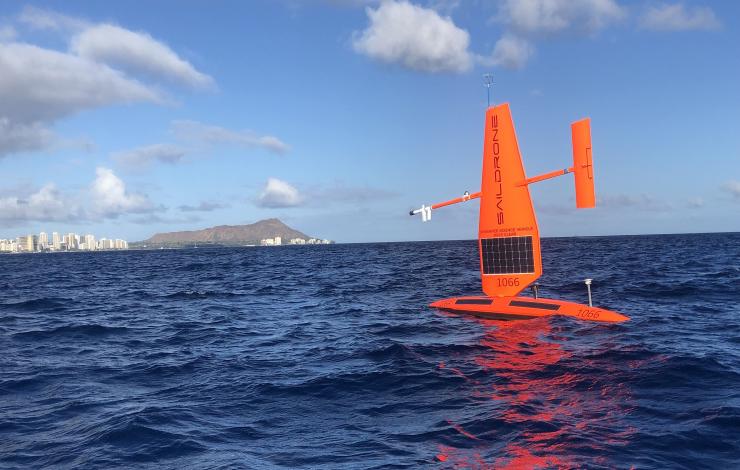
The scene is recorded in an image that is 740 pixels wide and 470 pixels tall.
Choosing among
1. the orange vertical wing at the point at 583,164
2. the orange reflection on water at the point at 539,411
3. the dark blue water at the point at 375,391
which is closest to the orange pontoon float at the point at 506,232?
the dark blue water at the point at 375,391

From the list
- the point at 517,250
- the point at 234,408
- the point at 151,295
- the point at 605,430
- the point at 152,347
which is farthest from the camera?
the point at 151,295

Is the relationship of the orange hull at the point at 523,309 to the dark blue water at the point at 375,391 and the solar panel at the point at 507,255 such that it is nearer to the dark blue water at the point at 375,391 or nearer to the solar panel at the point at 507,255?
the dark blue water at the point at 375,391

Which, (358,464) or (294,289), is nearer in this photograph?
(358,464)

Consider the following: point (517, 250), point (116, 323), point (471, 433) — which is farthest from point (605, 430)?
point (116, 323)

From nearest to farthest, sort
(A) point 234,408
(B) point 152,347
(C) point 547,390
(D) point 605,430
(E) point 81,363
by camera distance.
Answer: (D) point 605,430 < (A) point 234,408 < (C) point 547,390 < (E) point 81,363 < (B) point 152,347

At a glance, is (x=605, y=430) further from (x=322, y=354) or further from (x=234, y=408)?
(x=322, y=354)

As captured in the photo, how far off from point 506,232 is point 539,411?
11.5 meters

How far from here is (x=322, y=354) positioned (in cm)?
1550

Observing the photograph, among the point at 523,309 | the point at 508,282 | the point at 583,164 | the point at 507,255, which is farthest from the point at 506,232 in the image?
the point at 583,164

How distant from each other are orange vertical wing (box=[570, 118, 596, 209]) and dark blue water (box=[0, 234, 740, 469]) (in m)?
4.35

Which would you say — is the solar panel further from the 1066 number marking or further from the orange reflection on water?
the orange reflection on water

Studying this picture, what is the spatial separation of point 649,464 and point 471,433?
269 centimetres

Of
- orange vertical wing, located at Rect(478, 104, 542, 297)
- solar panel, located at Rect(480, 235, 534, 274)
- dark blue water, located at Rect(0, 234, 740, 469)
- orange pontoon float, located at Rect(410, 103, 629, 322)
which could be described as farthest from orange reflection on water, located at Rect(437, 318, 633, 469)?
orange vertical wing, located at Rect(478, 104, 542, 297)

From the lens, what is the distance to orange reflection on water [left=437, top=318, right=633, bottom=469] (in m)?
7.98
